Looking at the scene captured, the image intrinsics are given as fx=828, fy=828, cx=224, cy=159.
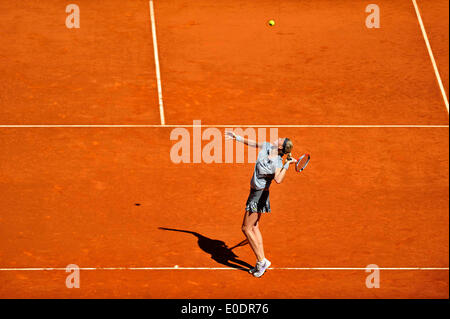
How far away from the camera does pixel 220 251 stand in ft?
44.4

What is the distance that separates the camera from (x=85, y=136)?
17156 millimetres

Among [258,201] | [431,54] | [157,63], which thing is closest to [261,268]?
[258,201]

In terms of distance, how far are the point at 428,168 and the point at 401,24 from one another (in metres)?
6.69

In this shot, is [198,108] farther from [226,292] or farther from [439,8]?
[439,8]

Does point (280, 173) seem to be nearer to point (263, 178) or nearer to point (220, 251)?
point (263, 178)

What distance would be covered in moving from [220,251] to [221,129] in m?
4.71

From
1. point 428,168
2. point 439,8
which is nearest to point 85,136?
point 428,168

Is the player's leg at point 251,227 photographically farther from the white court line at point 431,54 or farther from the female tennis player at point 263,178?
the white court line at point 431,54

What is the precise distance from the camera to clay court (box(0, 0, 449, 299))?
13.1 m

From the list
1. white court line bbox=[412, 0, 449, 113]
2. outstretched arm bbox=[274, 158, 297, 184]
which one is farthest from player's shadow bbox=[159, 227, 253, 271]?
white court line bbox=[412, 0, 449, 113]

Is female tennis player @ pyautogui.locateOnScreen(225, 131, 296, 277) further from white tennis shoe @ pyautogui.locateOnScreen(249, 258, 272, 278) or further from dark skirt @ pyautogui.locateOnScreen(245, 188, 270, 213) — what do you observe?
white tennis shoe @ pyautogui.locateOnScreen(249, 258, 272, 278)

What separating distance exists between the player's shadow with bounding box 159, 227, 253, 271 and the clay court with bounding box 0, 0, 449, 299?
0.12 ft

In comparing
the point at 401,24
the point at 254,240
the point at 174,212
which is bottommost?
the point at 254,240

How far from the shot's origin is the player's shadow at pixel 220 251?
13.2 meters
